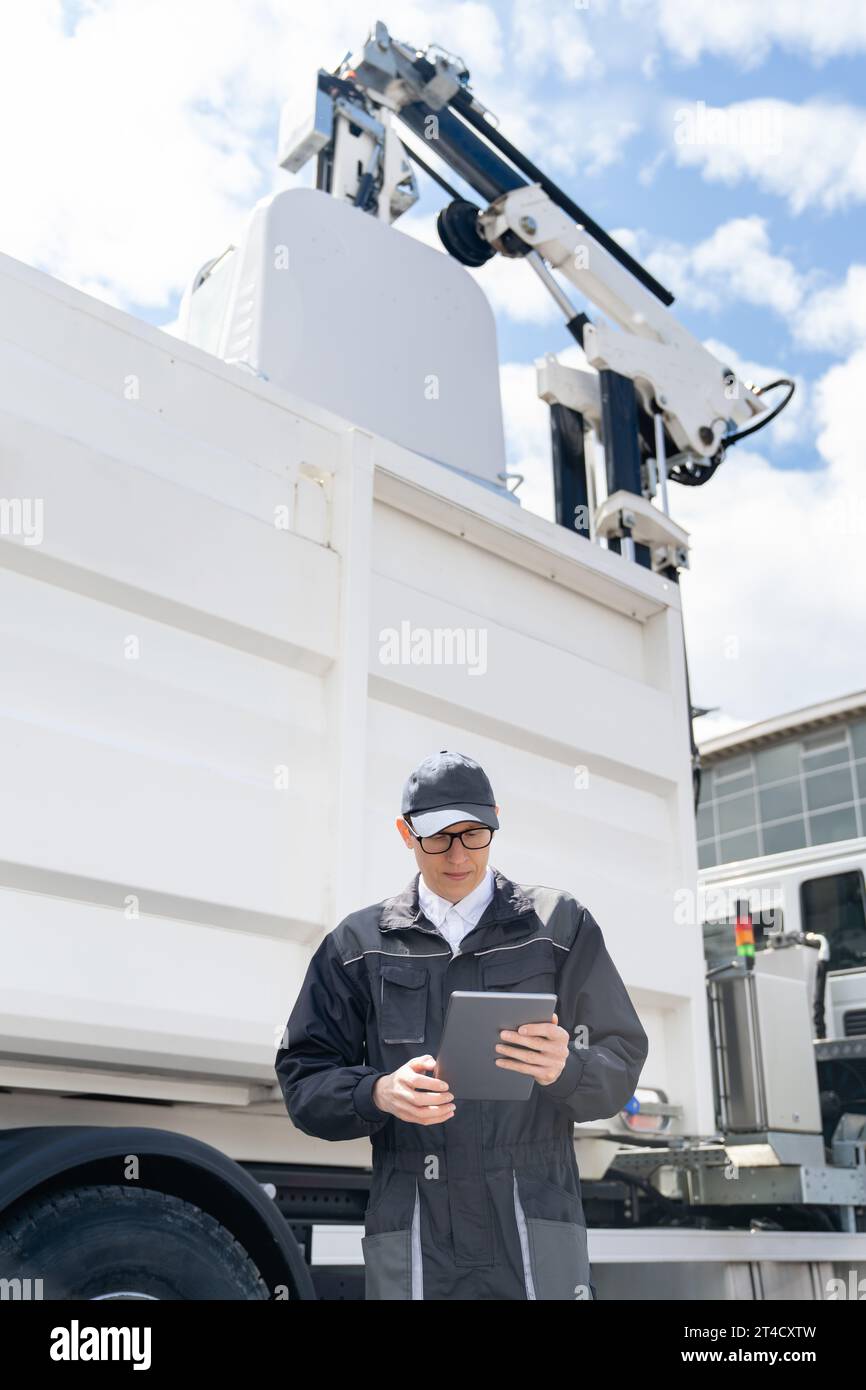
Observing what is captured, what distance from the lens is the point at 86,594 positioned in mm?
2580

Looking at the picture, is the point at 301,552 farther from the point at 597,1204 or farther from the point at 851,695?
the point at 851,695

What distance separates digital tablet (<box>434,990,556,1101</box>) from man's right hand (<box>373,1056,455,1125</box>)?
18 mm

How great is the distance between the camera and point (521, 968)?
2025mm

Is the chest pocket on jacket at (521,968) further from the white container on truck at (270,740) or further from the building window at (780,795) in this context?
the building window at (780,795)

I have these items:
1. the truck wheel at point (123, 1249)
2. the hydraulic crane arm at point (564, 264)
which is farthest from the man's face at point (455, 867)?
the hydraulic crane arm at point (564, 264)

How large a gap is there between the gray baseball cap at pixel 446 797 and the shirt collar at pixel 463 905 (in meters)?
0.13

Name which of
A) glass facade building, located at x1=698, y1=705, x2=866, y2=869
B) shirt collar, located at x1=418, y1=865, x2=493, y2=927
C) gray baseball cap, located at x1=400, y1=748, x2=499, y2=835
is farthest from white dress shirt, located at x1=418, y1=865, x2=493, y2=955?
glass facade building, located at x1=698, y1=705, x2=866, y2=869

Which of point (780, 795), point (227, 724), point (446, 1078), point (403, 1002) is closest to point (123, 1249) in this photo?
point (403, 1002)

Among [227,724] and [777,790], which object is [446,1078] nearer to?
[227,724]

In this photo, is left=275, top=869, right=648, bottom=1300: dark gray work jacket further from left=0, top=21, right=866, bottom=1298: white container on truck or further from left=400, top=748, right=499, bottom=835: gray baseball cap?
left=0, top=21, right=866, bottom=1298: white container on truck

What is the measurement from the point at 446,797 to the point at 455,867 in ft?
0.37

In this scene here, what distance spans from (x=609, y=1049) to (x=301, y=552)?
4.72 feet
